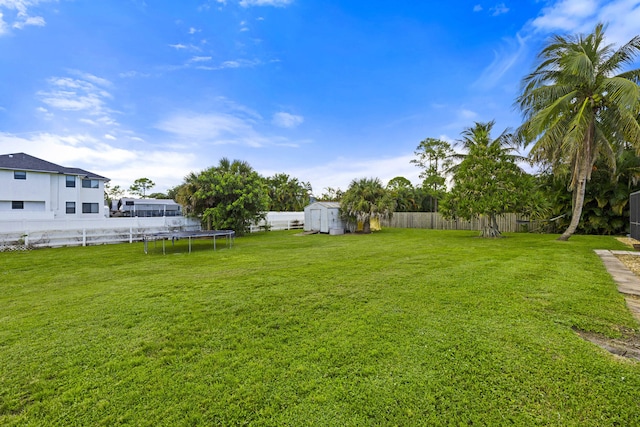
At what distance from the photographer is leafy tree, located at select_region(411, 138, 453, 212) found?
24141mm

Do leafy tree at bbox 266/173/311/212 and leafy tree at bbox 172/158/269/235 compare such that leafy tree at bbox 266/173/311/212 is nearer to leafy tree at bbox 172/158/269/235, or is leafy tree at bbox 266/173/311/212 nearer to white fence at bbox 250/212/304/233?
white fence at bbox 250/212/304/233

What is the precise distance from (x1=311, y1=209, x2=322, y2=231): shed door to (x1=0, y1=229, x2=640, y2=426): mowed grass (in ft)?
37.8

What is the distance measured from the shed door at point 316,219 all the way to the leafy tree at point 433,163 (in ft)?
41.4

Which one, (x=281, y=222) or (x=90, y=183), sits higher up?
(x=90, y=183)

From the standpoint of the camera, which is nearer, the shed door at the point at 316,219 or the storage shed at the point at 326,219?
the storage shed at the point at 326,219

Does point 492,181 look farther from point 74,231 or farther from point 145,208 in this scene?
point 145,208

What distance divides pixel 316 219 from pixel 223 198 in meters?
5.63

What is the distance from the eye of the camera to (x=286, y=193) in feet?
96.0

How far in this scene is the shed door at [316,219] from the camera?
54.8 ft

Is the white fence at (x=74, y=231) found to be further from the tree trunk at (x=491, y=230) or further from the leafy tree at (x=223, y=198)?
the tree trunk at (x=491, y=230)

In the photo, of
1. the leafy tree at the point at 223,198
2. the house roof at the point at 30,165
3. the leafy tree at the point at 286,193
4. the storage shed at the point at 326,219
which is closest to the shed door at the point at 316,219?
the storage shed at the point at 326,219

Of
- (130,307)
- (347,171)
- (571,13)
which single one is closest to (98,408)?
(130,307)

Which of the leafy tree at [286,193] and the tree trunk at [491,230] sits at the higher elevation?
the leafy tree at [286,193]

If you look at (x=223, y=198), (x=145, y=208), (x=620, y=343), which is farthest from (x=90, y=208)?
(x=620, y=343)
